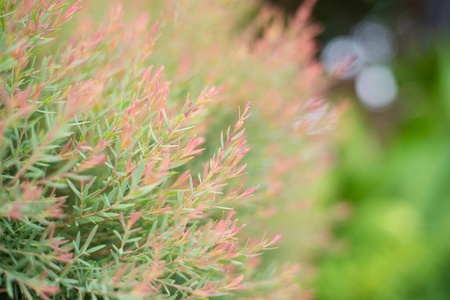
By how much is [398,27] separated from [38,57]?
4.78m

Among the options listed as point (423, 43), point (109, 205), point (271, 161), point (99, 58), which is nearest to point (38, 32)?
point (99, 58)

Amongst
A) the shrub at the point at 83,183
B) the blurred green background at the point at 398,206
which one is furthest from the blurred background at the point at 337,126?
the shrub at the point at 83,183

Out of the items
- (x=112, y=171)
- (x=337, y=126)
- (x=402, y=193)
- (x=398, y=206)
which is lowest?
(x=402, y=193)

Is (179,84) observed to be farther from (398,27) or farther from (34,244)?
(398,27)

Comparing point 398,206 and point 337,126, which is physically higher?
point 337,126

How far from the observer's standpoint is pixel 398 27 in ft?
15.8

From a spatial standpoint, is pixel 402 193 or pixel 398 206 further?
pixel 402 193

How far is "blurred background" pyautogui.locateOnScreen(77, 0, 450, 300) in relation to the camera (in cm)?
116

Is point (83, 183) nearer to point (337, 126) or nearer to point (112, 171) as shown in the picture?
point (112, 171)

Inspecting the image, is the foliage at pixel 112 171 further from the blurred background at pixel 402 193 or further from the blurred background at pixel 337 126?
the blurred background at pixel 402 193

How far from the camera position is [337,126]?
57.7 inches

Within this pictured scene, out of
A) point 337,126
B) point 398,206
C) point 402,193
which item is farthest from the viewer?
point 402,193

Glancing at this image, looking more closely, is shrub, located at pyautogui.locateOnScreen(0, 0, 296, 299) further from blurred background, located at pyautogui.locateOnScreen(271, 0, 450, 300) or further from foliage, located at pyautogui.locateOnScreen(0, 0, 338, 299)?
blurred background, located at pyautogui.locateOnScreen(271, 0, 450, 300)

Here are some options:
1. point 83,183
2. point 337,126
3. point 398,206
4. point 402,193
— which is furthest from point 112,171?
point 402,193
